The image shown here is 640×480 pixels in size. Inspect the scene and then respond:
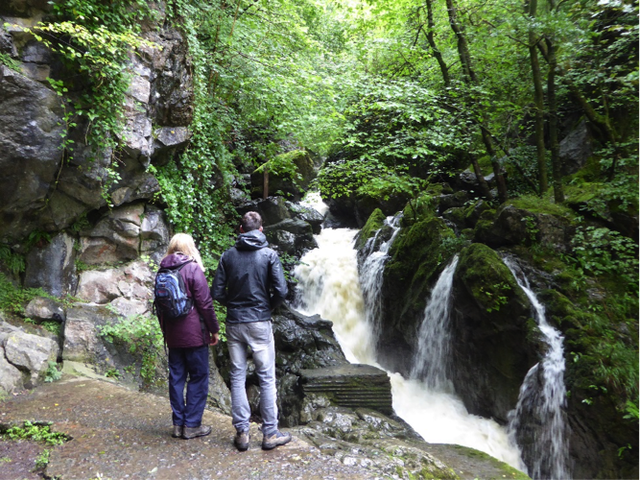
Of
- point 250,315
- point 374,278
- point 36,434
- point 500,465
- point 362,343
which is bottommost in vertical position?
point 500,465

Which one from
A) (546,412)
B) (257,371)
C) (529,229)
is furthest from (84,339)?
(529,229)

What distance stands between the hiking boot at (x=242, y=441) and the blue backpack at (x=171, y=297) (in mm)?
1135

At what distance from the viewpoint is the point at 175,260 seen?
341 cm

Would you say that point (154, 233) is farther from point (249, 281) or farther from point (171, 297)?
point (249, 281)

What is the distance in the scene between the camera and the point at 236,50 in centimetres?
862

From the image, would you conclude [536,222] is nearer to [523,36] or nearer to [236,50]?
[523,36]

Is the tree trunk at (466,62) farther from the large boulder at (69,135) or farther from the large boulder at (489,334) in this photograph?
the large boulder at (69,135)

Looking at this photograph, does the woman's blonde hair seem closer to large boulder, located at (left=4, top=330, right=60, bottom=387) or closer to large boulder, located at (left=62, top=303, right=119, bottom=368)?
large boulder, located at (left=4, top=330, right=60, bottom=387)

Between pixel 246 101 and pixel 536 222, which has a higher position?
pixel 246 101

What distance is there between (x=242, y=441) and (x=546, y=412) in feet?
16.9

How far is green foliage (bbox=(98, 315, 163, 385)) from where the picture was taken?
5750 mm

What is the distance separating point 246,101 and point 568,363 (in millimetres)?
8474

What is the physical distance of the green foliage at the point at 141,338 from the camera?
575 cm

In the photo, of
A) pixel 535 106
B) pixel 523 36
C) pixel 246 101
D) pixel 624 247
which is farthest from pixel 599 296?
pixel 246 101
